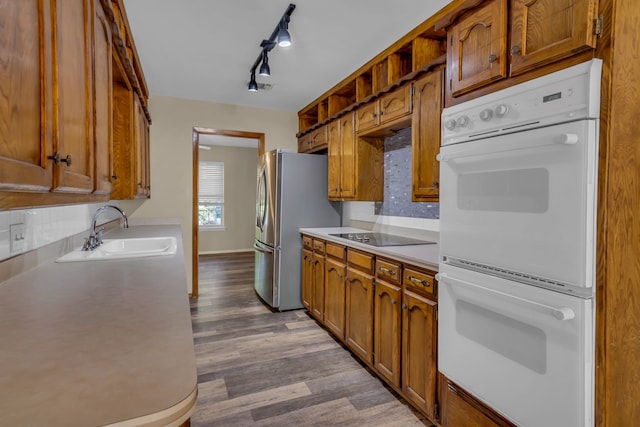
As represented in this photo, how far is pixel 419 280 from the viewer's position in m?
1.89

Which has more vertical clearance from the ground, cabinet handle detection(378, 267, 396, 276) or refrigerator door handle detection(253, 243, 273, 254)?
cabinet handle detection(378, 267, 396, 276)

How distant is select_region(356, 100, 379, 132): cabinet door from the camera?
2838 millimetres

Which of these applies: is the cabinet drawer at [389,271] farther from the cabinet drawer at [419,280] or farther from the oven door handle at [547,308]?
the oven door handle at [547,308]

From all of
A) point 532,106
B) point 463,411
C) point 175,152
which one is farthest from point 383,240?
point 175,152

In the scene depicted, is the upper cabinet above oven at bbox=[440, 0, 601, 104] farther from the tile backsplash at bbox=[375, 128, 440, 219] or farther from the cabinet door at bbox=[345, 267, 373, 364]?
the cabinet door at bbox=[345, 267, 373, 364]

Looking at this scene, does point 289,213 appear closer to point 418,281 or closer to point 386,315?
point 386,315

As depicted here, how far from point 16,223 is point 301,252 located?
266 centimetres

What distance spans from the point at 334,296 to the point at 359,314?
1.46 feet

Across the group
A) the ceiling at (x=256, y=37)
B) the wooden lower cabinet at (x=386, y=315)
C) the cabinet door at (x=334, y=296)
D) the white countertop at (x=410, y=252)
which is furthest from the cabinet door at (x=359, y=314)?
the ceiling at (x=256, y=37)

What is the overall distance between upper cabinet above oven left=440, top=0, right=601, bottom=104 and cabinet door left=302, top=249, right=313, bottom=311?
2.25 metres

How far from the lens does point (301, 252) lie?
3.73m

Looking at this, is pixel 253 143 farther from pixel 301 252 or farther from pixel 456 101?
pixel 456 101

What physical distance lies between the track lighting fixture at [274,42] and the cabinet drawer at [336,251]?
152 cm

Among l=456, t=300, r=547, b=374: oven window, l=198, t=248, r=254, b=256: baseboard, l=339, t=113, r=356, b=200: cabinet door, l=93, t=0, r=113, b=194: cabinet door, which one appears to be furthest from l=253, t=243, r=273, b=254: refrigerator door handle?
l=198, t=248, r=254, b=256: baseboard
